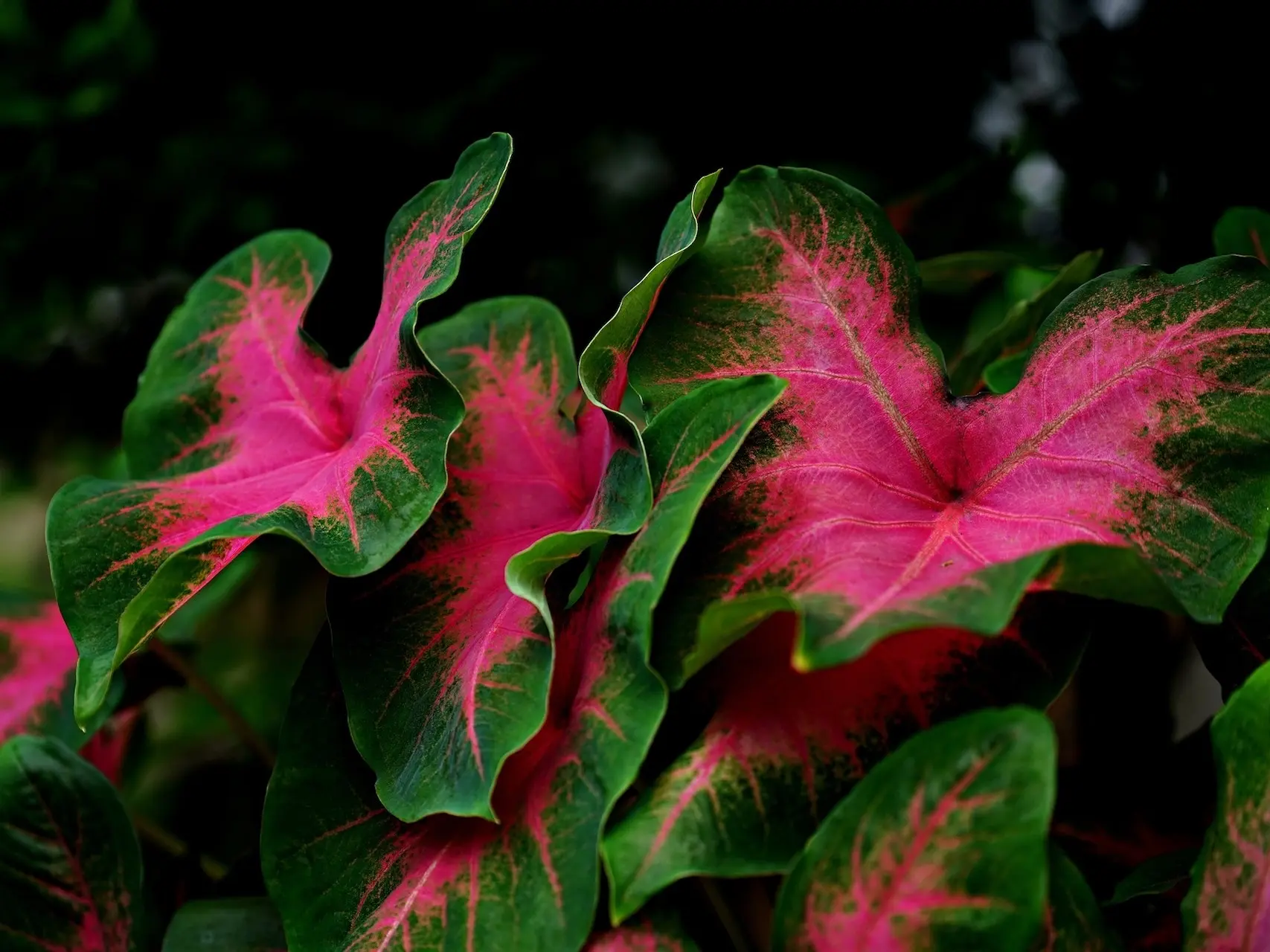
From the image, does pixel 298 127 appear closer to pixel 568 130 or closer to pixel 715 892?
pixel 568 130

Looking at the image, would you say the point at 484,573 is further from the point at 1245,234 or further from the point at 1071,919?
the point at 1245,234

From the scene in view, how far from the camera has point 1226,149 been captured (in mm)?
1063

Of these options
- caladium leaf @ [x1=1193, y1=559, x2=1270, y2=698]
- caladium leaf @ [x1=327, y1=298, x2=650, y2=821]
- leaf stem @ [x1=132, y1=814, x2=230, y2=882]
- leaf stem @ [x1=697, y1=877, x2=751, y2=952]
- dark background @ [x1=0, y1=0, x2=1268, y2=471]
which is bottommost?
leaf stem @ [x1=132, y1=814, x2=230, y2=882]

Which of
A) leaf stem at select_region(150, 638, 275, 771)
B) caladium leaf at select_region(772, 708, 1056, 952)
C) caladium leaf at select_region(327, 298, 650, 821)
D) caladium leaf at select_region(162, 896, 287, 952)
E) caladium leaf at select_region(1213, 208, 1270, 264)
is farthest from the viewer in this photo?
leaf stem at select_region(150, 638, 275, 771)

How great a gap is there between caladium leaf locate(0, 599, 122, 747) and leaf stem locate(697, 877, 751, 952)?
47 cm

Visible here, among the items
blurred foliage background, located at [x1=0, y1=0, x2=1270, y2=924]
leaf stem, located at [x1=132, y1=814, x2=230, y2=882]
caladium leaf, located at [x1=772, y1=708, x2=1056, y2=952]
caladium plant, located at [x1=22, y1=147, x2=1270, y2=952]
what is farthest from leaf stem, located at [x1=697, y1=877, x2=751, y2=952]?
blurred foliage background, located at [x1=0, y1=0, x2=1270, y2=924]

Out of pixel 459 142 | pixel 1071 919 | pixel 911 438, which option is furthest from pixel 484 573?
pixel 459 142

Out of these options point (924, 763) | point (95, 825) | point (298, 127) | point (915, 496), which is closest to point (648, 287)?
point (915, 496)

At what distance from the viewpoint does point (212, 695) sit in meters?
0.92

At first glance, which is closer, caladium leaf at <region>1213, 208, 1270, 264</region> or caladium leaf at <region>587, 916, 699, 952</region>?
caladium leaf at <region>587, 916, 699, 952</region>

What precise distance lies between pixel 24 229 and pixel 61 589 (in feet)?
2.93

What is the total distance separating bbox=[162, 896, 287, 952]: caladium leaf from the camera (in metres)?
0.66

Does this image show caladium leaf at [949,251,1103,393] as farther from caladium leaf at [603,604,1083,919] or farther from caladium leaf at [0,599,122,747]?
caladium leaf at [0,599,122,747]

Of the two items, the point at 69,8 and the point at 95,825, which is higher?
the point at 69,8
